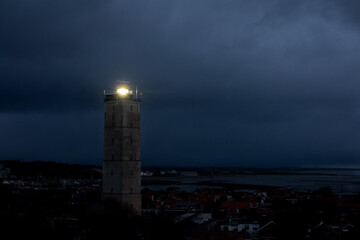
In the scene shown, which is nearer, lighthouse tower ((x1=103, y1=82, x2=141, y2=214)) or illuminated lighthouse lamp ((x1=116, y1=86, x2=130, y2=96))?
lighthouse tower ((x1=103, y1=82, x2=141, y2=214))

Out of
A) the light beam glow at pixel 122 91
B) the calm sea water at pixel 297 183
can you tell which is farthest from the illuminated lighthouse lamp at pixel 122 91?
the calm sea water at pixel 297 183

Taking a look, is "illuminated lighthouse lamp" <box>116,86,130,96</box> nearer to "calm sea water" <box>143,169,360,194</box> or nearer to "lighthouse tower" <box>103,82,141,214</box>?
"lighthouse tower" <box>103,82,141,214</box>

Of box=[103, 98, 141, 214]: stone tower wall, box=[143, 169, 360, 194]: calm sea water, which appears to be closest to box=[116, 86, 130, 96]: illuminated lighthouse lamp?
box=[103, 98, 141, 214]: stone tower wall

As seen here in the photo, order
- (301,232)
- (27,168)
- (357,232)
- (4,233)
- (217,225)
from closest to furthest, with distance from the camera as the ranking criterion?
(4,233) → (357,232) → (301,232) → (217,225) → (27,168)

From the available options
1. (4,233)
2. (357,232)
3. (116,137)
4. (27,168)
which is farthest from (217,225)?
(27,168)

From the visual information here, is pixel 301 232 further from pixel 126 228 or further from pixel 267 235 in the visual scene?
pixel 126 228

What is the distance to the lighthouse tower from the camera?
24.2 m

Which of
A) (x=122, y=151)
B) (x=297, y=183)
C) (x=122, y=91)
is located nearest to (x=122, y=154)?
(x=122, y=151)

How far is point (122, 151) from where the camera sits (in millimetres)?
24203

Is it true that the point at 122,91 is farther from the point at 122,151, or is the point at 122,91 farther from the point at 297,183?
the point at 297,183

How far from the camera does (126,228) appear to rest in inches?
785

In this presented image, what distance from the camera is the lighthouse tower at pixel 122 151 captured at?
79.5ft

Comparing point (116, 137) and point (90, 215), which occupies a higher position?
point (116, 137)

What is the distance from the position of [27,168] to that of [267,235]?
10509 cm
